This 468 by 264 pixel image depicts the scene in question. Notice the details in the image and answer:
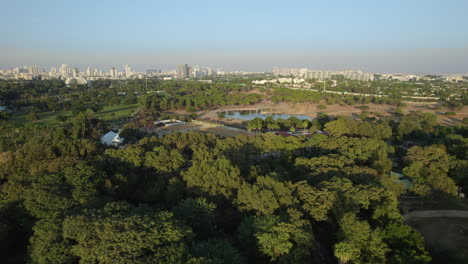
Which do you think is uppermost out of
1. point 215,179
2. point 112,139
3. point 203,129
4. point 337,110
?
point 215,179

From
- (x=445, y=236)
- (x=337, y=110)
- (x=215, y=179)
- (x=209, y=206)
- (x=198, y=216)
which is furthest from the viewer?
(x=337, y=110)

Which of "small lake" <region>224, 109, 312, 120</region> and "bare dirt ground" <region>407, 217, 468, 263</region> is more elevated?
"small lake" <region>224, 109, 312, 120</region>

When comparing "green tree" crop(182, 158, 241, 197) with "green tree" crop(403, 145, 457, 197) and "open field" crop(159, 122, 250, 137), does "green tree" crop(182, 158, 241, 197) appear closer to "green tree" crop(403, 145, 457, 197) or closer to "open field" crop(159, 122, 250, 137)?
"green tree" crop(403, 145, 457, 197)

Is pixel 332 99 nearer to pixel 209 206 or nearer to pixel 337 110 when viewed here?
pixel 337 110

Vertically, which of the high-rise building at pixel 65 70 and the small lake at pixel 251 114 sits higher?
the high-rise building at pixel 65 70

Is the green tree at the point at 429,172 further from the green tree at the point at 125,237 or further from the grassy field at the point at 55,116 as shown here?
the grassy field at the point at 55,116

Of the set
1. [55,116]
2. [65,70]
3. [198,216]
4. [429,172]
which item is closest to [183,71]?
[65,70]

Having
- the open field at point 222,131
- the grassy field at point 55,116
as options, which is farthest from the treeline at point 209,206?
the grassy field at point 55,116

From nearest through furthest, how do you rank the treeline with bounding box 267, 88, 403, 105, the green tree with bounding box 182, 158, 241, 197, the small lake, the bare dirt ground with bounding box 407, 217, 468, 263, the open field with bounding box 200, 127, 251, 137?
the bare dirt ground with bounding box 407, 217, 468, 263 < the green tree with bounding box 182, 158, 241, 197 < the open field with bounding box 200, 127, 251, 137 < the small lake < the treeline with bounding box 267, 88, 403, 105

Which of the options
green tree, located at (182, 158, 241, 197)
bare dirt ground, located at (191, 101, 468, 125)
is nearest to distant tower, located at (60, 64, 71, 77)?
bare dirt ground, located at (191, 101, 468, 125)
